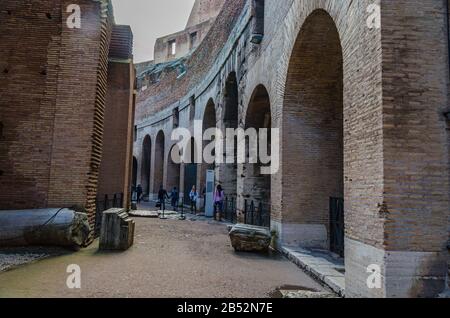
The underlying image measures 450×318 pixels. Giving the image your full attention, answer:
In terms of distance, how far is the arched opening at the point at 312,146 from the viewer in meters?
7.04

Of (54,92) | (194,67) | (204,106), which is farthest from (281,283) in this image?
(194,67)

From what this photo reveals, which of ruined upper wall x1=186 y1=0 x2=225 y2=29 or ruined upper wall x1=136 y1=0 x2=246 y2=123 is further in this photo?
ruined upper wall x1=186 y1=0 x2=225 y2=29

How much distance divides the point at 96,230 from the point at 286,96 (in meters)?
5.31

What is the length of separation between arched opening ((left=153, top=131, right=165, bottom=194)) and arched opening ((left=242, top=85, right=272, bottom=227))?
593 inches

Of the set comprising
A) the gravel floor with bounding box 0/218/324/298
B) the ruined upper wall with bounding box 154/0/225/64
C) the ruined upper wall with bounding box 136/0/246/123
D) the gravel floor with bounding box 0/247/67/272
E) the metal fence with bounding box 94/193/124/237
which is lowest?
the gravel floor with bounding box 0/218/324/298

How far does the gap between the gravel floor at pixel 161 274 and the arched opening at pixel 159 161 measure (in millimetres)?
17860

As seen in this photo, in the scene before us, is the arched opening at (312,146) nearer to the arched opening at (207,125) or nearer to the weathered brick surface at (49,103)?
the weathered brick surface at (49,103)

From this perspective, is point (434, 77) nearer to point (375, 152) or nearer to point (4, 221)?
point (375, 152)

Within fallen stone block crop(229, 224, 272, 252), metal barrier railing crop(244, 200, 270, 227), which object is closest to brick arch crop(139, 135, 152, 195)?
metal barrier railing crop(244, 200, 270, 227)

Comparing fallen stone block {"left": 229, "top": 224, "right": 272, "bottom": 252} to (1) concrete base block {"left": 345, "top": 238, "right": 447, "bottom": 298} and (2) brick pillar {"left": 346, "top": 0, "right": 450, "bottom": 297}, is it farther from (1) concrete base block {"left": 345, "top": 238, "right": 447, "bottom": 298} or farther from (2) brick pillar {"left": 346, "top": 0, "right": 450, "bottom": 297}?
(1) concrete base block {"left": 345, "top": 238, "right": 447, "bottom": 298}

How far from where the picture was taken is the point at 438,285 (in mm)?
3416

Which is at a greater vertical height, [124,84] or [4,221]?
[124,84]

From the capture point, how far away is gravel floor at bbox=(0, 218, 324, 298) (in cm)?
404

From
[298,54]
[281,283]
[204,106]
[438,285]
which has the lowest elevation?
[281,283]
